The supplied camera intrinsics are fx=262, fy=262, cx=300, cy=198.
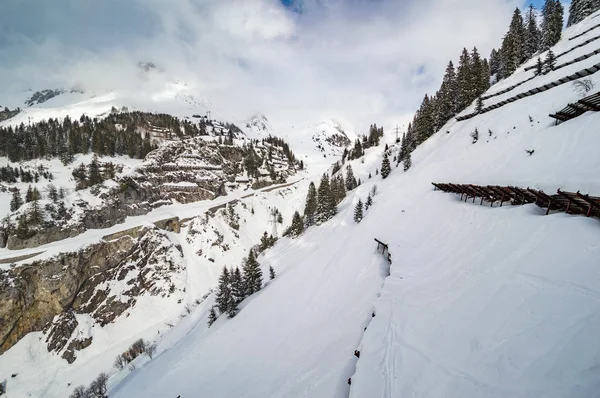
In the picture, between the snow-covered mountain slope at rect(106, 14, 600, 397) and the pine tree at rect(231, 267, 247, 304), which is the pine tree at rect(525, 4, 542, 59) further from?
the pine tree at rect(231, 267, 247, 304)

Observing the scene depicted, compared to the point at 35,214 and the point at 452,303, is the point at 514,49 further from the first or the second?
the point at 35,214

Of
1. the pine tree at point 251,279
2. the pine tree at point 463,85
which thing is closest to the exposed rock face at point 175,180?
the pine tree at point 251,279

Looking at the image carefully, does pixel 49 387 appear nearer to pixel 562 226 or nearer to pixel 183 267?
pixel 183 267

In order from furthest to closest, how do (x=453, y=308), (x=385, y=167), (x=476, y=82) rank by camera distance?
(x=385, y=167) < (x=476, y=82) < (x=453, y=308)

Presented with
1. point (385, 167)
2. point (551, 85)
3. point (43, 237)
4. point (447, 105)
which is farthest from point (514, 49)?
point (43, 237)

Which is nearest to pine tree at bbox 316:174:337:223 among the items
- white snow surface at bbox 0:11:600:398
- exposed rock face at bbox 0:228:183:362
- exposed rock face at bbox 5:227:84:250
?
white snow surface at bbox 0:11:600:398

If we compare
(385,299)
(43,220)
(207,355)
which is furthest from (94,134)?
(385,299)

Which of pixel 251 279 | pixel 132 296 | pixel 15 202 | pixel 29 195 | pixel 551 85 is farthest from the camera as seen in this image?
pixel 29 195
